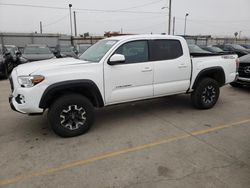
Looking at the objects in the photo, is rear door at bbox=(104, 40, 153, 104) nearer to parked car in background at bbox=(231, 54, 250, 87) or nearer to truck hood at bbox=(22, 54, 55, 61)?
parked car in background at bbox=(231, 54, 250, 87)

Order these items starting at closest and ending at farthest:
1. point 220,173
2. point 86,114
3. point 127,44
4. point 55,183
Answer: point 55,183 → point 220,173 → point 86,114 → point 127,44

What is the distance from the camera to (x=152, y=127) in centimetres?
438

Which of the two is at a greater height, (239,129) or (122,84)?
(122,84)

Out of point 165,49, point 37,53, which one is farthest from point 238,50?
point 37,53

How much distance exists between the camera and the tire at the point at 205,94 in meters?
5.25

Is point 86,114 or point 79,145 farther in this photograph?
point 86,114


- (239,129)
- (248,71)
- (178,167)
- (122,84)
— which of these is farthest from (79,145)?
(248,71)

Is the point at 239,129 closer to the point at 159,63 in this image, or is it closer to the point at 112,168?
the point at 159,63

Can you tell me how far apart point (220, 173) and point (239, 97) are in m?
4.70

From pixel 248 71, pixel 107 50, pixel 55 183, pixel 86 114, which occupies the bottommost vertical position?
pixel 55 183

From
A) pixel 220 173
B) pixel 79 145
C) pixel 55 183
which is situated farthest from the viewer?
pixel 79 145

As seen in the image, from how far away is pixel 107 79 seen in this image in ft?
13.1

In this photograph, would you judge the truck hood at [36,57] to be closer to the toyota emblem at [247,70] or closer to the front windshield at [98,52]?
the front windshield at [98,52]

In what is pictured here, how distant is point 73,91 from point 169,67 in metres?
2.16
